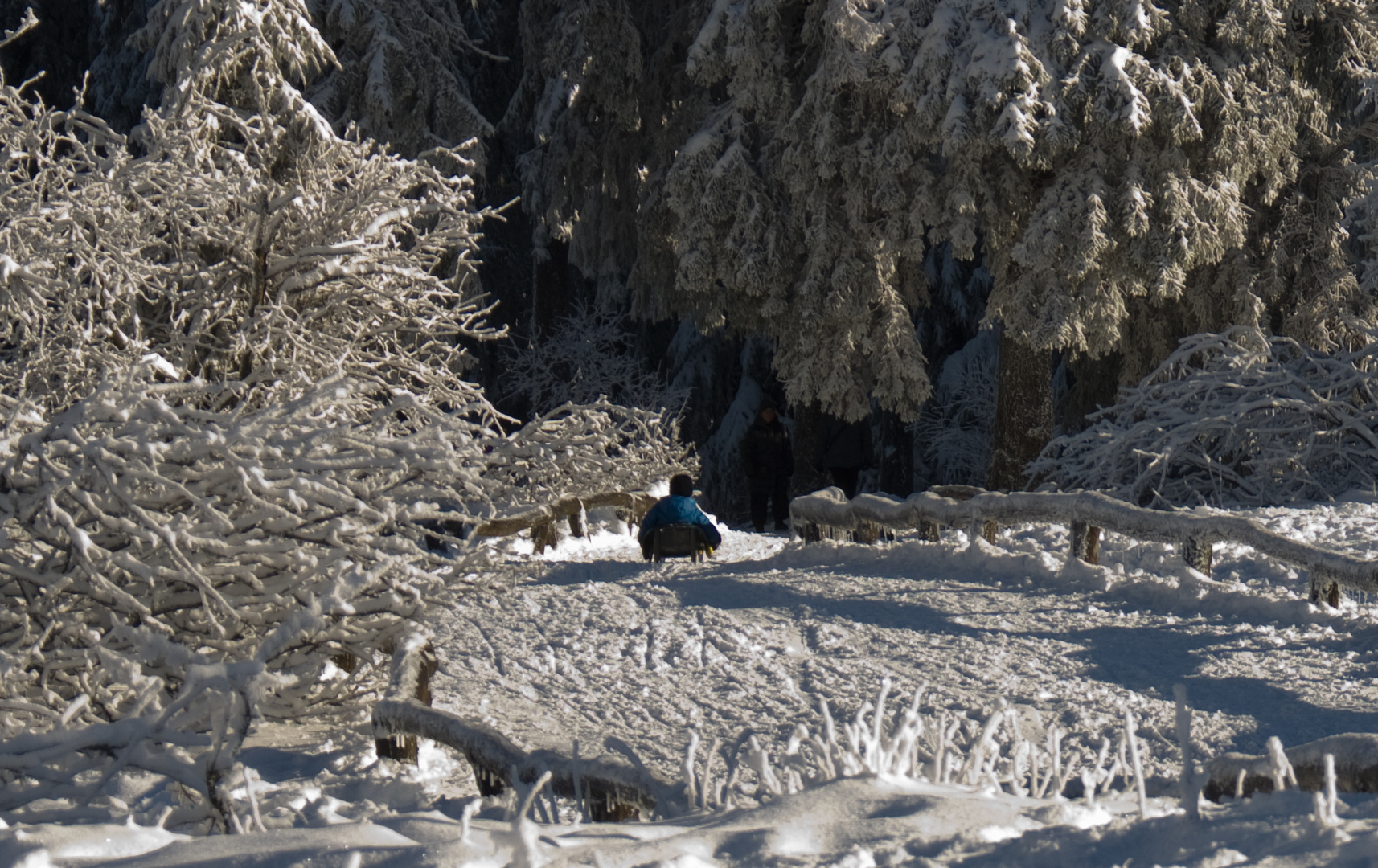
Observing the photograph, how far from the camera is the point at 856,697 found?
229 inches

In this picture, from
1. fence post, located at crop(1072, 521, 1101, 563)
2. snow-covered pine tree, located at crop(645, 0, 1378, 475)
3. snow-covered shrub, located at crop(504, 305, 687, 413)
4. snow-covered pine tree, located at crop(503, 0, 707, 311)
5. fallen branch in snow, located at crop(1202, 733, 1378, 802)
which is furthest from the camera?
snow-covered shrub, located at crop(504, 305, 687, 413)

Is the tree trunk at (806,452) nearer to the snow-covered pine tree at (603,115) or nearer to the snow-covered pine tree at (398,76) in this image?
the snow-covered pine tree at (603,115)

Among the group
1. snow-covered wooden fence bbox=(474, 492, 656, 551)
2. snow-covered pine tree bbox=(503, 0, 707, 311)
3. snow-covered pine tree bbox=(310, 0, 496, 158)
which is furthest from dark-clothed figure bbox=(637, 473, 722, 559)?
A: snow-covered pine tree bbox=(310, 0, 496, 158)

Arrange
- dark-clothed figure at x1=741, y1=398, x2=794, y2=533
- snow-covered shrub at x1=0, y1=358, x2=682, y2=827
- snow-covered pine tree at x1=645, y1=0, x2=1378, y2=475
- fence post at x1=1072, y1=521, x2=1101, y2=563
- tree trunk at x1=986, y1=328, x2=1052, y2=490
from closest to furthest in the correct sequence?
snow-covered shrub at x1=0, y1=358, x2=682, y2=827
fence post at x1=1072, y1=521, x2=1101, y2=563
snow-covered pine tree at x1=645, y1=0, x2=1378, y2=475
tree trunk at x1=986, y1=328, x2=1052, y2=490
dark-clothed figure at x1=741, y1=398, x2=794, y2=533

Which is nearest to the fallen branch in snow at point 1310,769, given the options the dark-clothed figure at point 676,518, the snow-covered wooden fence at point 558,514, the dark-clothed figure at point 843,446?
the snow-covered wooden fence at point 558,514

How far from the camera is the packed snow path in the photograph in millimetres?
5480

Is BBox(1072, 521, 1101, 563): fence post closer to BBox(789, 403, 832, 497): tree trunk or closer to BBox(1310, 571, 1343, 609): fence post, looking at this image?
BBox(1310, 571, 1343, 609): fence post

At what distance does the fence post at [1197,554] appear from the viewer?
307 inches

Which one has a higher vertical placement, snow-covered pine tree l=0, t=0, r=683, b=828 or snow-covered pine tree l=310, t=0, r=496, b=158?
snow-covered pine tree l=310, t=0, r=496, b=158

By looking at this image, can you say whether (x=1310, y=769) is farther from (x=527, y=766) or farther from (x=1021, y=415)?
(x=1021, y=415)

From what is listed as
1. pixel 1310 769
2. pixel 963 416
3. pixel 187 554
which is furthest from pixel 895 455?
pixel 1310 769

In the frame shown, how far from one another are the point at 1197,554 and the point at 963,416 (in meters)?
15.3

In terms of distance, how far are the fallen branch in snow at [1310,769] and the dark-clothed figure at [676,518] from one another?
7.80 meters

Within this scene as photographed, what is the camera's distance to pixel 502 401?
22766mm
